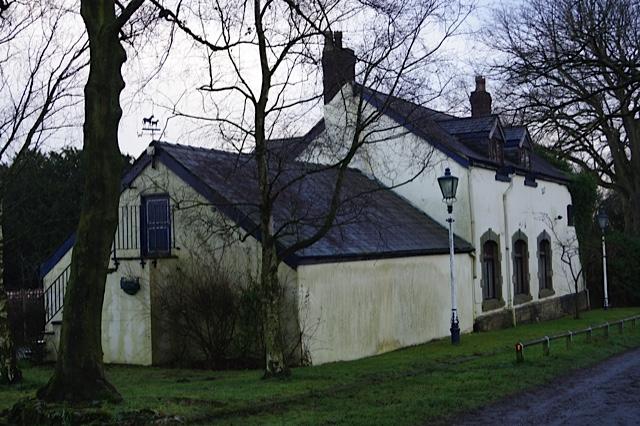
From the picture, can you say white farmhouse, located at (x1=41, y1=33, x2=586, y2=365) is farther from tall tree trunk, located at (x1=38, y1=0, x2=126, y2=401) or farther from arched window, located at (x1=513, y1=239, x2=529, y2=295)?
tall tree trunk, located at (x1=38, y1=0, x2=126, y2=401)

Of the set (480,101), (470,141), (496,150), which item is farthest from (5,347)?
(480,101)

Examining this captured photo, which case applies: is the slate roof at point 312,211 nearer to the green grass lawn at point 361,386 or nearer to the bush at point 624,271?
the green grass lawn at point 361,386

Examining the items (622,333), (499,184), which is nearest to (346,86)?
(622,333)

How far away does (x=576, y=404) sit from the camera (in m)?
11.9

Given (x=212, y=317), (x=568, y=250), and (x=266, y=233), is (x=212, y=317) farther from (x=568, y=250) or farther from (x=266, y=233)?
(x=568, y=250)

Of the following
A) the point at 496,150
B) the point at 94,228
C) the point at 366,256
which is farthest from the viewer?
the point at 496,150

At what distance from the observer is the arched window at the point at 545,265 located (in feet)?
106

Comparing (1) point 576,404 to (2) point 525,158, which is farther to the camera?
(2) point 525,158

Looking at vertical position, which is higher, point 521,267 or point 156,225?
point 156,225

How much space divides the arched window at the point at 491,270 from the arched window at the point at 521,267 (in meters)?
2.33

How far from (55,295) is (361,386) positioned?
36.0 feet

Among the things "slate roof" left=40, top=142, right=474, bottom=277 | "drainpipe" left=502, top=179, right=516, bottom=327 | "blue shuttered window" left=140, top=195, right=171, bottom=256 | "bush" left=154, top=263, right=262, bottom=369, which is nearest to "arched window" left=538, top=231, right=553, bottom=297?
"drainpipe" left=502, top=179, right=516, bottom=327

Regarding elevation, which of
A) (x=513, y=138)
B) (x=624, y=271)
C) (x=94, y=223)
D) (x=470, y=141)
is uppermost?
(x=513, y=138)

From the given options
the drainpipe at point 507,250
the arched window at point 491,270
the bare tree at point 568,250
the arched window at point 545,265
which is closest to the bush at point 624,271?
the bare tree at point 568,250
